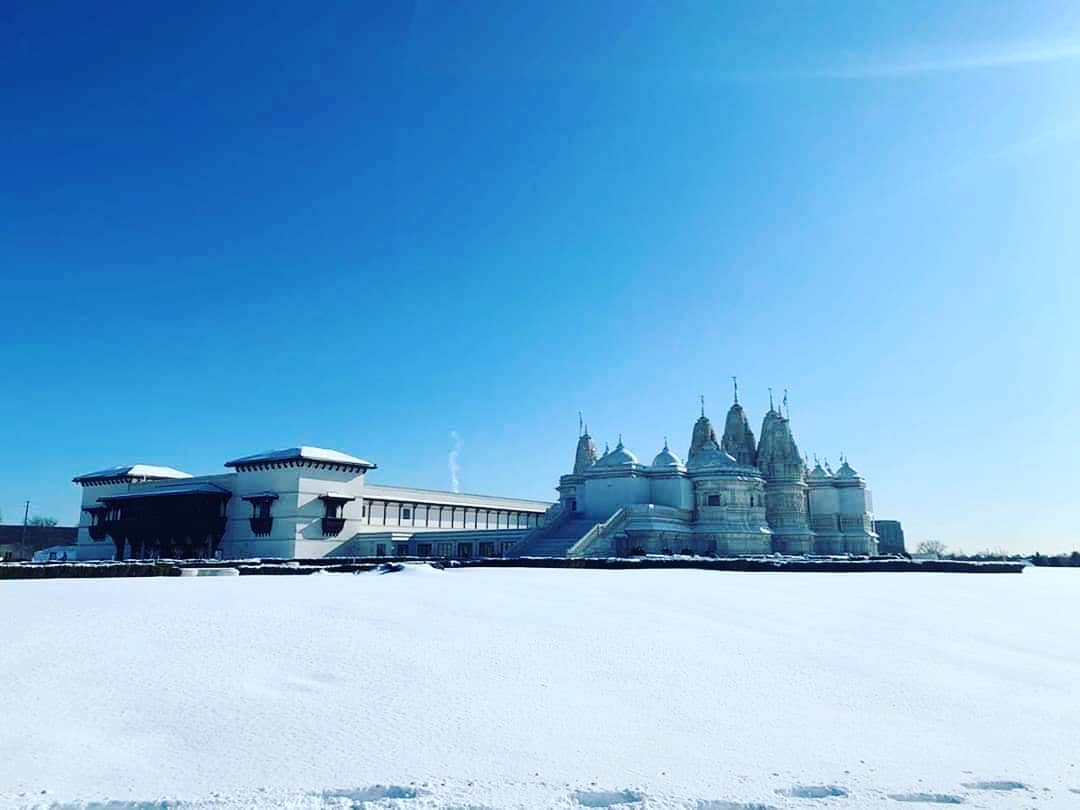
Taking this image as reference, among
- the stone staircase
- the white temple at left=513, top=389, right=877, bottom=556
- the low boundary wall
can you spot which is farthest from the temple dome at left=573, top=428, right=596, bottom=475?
the low boundary wall

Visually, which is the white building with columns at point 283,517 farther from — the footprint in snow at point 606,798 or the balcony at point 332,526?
the footprint in snow at point 606,798

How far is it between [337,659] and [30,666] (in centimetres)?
349

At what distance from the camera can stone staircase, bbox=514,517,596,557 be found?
48.2 m

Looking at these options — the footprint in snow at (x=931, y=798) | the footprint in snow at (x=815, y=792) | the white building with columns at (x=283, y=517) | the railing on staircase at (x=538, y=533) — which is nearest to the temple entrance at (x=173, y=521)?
the white building with columns at (x=283, y=517)

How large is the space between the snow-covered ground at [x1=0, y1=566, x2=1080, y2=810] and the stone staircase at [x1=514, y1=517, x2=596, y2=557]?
111 feet

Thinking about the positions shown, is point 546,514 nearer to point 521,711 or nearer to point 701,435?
point 701,435

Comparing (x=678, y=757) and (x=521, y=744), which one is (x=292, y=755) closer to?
(x=521, y=744)

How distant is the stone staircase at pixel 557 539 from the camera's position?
48.2m

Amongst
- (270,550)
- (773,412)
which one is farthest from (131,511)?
(773,412)

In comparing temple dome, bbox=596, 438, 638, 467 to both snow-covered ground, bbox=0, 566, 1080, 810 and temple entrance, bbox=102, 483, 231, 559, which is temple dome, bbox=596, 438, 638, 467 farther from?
snow-covered ground, bbox=0, 566, 1080, 810

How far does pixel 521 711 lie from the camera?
26.2 ft

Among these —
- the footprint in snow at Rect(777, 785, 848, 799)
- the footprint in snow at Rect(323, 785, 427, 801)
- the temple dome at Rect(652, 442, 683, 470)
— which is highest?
the temple dome at Rect(652, 442, 683, 470)

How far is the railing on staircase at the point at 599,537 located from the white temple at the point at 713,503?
66 millimetres

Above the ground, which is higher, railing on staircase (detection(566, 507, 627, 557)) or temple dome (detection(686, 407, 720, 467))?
temple dome (detection(686, 407, 720, 467))
